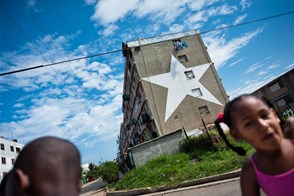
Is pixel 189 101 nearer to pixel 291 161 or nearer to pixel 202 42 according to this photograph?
pixel 202 42

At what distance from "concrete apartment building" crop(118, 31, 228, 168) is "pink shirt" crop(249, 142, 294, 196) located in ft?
63.5

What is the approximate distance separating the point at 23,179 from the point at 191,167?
30.4ft

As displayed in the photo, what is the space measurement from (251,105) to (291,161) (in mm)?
420

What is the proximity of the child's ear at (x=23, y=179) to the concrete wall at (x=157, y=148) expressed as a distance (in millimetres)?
14617

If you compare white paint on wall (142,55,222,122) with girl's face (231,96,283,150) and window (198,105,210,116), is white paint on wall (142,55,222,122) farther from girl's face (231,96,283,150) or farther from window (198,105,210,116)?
girl's face (231,96,283,150)

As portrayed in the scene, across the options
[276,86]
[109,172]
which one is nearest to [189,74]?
[109,172]

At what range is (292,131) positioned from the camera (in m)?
1.20

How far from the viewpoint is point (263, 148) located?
1297 mm

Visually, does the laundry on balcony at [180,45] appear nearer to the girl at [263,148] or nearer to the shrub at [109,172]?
the shrub at [109,172]

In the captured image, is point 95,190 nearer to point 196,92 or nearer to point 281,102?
point 196,92

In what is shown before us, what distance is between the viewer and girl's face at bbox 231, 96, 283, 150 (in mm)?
1254

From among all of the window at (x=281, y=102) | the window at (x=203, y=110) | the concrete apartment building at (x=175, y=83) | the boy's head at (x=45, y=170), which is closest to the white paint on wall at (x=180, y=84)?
the concrete apartment building at (x=175, y=83)

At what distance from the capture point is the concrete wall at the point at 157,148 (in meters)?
14.9

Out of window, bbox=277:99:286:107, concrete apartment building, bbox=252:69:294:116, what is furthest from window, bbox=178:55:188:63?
window, bbox=277:99:286:107
